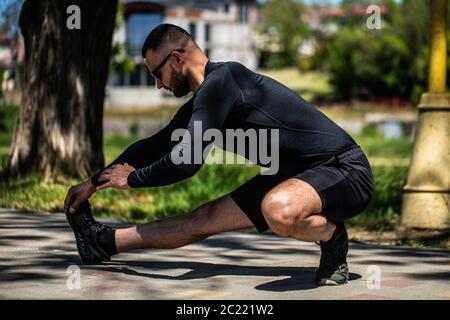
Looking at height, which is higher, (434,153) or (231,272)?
(434,153)

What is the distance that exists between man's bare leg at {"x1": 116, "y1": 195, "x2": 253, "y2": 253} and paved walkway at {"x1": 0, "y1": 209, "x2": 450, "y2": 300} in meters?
0.19

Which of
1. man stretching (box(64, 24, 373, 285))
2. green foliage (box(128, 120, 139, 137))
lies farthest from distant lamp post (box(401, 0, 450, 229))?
green foliage (box(128, 120, 139, 137))

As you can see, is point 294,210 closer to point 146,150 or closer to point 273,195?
point 273,195

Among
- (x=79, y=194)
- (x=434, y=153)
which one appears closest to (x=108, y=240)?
(x=79, y=194)

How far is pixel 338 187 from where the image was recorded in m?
5.49

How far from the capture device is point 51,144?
11.2 metres

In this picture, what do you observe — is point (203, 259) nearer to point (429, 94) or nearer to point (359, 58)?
point (429, 94)

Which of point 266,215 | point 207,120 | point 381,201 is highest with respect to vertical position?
point 207,120

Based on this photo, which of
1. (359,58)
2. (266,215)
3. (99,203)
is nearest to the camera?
(266,215)

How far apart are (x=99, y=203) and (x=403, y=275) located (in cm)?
472

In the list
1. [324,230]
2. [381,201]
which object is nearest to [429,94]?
[381,201]

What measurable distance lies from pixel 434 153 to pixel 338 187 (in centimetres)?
371

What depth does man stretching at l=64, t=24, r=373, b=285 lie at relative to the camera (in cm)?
539

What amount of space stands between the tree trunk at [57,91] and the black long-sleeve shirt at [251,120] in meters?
5.77
